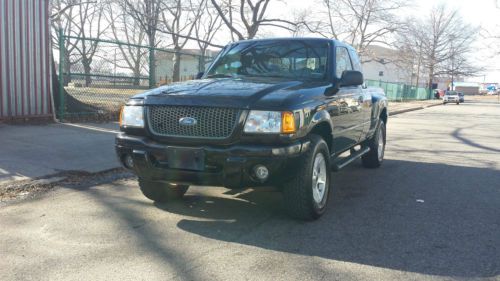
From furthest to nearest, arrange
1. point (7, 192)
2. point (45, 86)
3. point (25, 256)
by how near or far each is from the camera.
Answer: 1. point (45, 86)
2. point (7, 192)
3. point (25, 256)

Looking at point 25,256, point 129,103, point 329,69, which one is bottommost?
point 25,256

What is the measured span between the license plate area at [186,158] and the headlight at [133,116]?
506mm

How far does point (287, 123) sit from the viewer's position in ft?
14.0

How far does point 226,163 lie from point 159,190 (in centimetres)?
137

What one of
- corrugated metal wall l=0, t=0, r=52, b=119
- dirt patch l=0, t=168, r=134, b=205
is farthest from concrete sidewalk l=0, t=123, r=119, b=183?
corrugated metal wall l=0, t=0, r=52, b=119

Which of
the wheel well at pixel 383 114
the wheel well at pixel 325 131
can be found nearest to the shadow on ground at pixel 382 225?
the wheel well at pixel 325 131

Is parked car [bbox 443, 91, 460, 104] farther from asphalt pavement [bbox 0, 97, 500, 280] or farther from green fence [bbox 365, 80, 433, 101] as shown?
asphalt pavement [bbox 0, 97, 500, 280]

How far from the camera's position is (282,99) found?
14.3 ft

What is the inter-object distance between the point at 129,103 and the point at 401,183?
4.08m

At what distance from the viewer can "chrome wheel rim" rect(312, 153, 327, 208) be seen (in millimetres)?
4746

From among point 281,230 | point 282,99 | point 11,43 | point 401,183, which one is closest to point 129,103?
point 282,99

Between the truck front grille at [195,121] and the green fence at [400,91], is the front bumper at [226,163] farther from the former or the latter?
the green fence at [400,91]

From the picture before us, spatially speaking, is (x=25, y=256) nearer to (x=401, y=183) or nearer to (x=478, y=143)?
(x=401, y=183)

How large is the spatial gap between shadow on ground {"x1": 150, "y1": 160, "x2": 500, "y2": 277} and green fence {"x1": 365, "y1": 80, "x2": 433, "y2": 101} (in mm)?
28823
